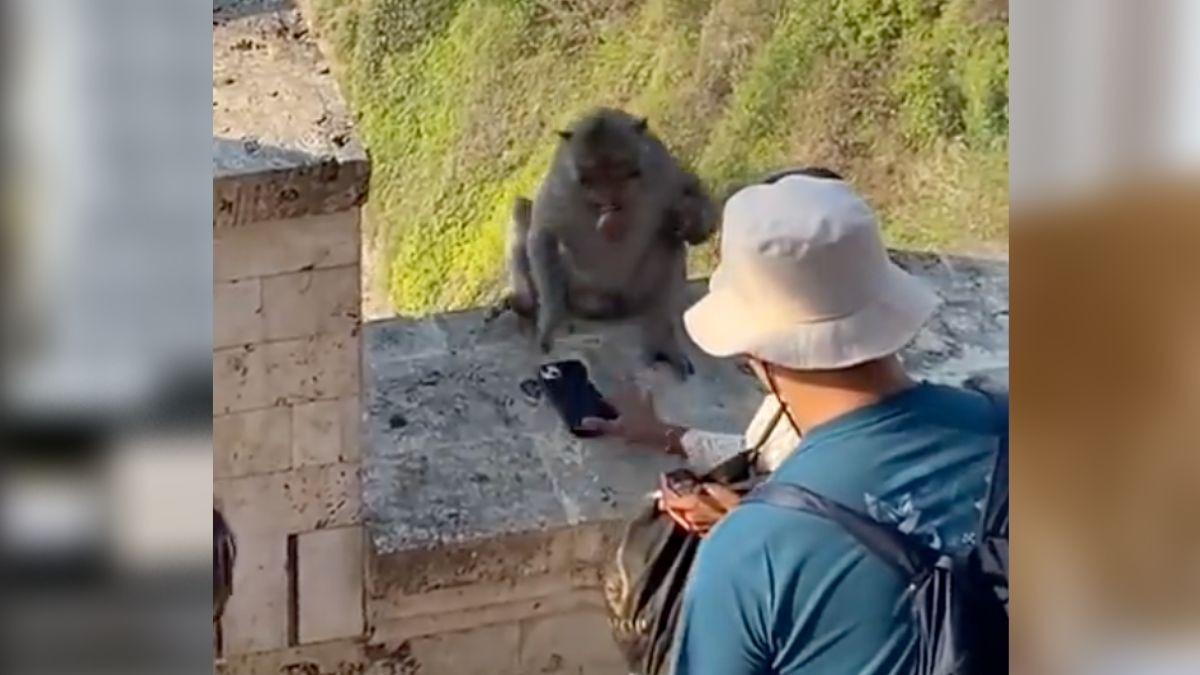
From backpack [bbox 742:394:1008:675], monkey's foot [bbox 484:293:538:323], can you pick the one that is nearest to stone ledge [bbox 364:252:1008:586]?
monkey's foot [bbox 484:293:538:323]

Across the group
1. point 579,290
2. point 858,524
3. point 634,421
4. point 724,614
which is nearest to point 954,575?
point 858,524

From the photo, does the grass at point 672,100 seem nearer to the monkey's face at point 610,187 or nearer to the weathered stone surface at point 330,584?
the monkey's face at point 610,187

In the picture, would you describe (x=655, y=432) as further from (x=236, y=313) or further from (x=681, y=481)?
(x=236, y=313)

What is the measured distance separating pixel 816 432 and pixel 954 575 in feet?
0.62

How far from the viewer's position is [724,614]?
1.62 m

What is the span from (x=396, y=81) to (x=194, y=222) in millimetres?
215

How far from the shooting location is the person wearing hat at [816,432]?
1611 mm

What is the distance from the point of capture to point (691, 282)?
162 centimetres

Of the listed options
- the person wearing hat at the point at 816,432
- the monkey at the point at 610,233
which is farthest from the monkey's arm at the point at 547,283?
the person wearing hat at the point at 816,432

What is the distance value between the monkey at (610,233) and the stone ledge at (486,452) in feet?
0.07

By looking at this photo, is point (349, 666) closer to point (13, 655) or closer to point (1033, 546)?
point (13, 655)

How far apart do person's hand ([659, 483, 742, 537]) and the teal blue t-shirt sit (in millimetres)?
10

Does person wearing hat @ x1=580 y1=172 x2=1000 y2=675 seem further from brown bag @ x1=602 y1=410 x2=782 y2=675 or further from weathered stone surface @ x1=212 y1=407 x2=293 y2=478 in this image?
weathered stone surface @ x1=212 y1=407 x2=293 y2=478

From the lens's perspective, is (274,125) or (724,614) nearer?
(274,125)
